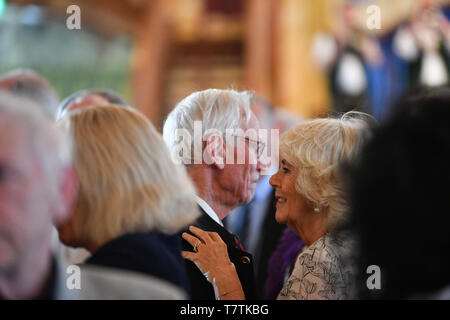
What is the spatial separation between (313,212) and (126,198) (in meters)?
0.84

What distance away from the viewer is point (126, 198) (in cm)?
135

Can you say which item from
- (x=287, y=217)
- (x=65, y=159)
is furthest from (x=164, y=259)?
(x=287, y=217)

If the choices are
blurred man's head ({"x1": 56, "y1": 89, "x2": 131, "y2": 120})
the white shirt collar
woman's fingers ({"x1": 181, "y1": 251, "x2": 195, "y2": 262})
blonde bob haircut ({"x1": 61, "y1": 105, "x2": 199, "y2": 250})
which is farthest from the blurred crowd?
blonde bob haircut ({"x1": 61, "y1": 105, "x2": 199, "y2": 250})

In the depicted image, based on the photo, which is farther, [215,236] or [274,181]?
[274,181]

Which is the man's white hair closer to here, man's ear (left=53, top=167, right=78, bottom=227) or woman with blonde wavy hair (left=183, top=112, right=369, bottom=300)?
woman with blonde wavy hair (left=183, top=112, right=369, bottom=300)

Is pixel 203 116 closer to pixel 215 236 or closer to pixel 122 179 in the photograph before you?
pixel 215 236

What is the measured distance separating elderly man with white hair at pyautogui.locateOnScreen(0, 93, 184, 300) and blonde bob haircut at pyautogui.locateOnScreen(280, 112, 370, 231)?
99 cm

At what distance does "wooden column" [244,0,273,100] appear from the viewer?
822 cm

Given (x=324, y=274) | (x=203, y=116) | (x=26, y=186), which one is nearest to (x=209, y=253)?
(x=324, y=274)

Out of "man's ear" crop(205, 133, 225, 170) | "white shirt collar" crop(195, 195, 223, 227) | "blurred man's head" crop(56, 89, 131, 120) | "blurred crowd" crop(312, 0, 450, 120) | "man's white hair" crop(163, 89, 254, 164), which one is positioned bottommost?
"white shirt collar" crop(195, 195, 223, 227)

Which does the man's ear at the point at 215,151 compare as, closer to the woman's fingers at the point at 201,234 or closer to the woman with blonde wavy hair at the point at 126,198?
the woman's fingers at the point at 201,234

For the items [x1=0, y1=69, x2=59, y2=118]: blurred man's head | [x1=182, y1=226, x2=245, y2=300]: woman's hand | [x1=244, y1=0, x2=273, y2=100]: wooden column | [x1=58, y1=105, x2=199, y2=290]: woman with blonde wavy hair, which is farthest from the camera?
[x1=244, y1=0, x2=273, y2=100]: wooden column

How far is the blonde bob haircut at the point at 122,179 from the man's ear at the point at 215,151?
0.63m
